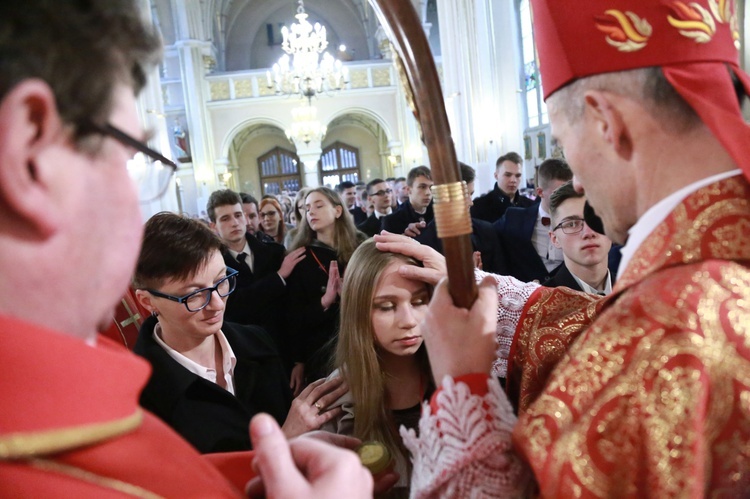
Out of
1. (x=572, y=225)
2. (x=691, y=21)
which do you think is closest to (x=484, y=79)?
(x=572, y=225)

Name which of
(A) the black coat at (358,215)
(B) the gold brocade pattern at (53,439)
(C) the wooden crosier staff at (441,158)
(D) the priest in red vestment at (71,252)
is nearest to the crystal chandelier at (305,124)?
(A) the black coat at (358,215)

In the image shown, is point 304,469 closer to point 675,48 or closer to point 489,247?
point 675,48

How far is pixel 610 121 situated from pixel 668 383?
0.45 meters

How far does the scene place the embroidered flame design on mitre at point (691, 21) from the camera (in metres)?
0.96

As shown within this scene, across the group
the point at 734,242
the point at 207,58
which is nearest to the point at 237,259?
the point at 734,242

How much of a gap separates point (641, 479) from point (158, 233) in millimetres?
1647

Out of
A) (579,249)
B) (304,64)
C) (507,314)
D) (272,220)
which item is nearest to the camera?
(507,314)

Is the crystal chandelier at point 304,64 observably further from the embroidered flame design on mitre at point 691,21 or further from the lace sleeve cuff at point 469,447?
the lace sleeve cuff at point 469,447

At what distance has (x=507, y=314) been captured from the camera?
1494 mm

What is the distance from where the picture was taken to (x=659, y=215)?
0.96m

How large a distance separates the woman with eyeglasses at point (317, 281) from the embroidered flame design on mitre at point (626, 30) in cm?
260

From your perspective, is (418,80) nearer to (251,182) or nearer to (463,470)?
(463,470)

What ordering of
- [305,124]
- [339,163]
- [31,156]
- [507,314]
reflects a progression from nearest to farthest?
1. [31,156]
2. [507,314]
3. [305,124]
4. [339,163]

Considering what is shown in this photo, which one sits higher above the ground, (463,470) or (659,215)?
(659,215)
